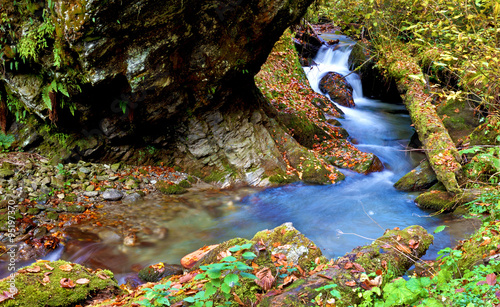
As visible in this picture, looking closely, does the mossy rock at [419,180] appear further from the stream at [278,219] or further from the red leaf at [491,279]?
the red leaf at [491,279]

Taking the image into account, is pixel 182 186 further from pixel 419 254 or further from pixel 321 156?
pixel 419 254

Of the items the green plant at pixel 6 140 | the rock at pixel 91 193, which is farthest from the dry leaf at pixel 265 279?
the green plant at pixel 6 140

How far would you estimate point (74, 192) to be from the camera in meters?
6.61

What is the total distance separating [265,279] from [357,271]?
2.90 feet

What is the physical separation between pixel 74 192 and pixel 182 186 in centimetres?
248

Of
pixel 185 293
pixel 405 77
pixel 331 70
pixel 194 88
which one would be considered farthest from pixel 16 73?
pixel 331 70

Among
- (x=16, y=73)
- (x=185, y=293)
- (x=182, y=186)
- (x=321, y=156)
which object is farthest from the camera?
(x=321, y=156)

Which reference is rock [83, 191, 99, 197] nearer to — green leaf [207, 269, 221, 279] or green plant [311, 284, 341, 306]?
green leaf [207, 269, 221, 279]

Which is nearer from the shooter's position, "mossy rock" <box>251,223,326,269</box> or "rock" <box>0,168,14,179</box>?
"mossy rock" <box>251,223,326,269</box>

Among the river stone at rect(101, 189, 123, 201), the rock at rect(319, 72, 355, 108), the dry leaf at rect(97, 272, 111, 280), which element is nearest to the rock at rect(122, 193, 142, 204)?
the river stone at rect(101, 189, 123, 201)

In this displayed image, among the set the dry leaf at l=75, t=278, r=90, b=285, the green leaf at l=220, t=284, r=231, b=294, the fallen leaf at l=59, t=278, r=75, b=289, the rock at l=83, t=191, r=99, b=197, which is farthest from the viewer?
the rock at l=83, t=191, r=99, b=197

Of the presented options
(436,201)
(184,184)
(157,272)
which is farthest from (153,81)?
(436,201)

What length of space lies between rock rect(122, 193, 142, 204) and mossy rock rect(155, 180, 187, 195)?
0.59 m

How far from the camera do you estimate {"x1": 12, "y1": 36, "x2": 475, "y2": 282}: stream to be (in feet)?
17.3
